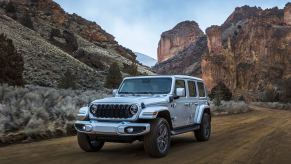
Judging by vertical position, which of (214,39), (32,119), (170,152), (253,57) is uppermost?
(214,39)

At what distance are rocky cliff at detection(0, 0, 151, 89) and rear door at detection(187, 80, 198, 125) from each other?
3565 cm

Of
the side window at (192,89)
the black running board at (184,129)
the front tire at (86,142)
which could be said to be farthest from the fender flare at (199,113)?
the front tire at (86,142)

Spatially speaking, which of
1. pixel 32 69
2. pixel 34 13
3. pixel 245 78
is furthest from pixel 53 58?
pixel 245 78

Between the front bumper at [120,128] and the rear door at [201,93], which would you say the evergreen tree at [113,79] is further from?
the front bumper at [120,128]

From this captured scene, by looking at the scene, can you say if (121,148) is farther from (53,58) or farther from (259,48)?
(259,48)

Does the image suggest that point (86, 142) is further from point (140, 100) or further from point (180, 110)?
point (180, 110)

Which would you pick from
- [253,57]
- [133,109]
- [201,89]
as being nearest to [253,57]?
[253,57]

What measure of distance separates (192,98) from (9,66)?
2138 centimetres

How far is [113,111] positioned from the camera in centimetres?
935

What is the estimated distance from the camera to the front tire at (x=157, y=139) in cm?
919

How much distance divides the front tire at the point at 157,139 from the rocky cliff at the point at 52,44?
125 ft

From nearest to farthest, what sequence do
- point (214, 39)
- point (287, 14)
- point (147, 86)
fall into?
point (147, 86) → point (287, 14) → point (214, 39)

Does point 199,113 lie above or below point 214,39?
below

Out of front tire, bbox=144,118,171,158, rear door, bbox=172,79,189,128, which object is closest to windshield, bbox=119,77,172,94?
rear door, bbox=172,79,189,128
